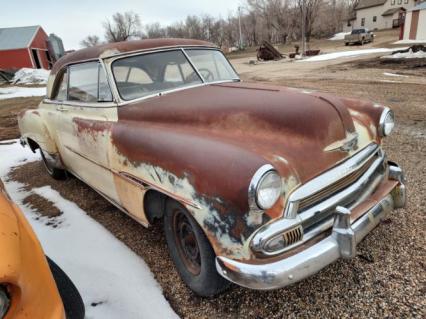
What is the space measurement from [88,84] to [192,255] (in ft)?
7.36

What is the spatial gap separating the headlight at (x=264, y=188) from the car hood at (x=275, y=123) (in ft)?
0.29

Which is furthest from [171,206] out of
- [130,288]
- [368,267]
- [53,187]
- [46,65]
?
[46,65]

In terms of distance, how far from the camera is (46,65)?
35094 mm

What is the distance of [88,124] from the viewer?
325cm

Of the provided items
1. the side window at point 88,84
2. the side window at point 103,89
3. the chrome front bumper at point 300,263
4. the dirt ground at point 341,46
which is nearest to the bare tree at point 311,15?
the dirt ground at point 341,46

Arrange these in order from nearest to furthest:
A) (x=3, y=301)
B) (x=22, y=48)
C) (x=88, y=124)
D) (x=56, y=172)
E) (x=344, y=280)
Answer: (x=3, y=301)
(x=344, y=280)
(x=88, y=124)
(x=56, y=172)
(x=22, y=48)

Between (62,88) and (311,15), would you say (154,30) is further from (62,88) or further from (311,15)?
(62,88)

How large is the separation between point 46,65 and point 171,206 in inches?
1518

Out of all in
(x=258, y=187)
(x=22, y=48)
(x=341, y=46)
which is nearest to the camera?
(x=258, y=187)

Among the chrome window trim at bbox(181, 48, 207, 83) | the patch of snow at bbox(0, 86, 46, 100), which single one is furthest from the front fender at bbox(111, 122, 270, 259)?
the patch of snow at bbox(0, 86, 46, 100)

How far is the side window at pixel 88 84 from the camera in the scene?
10.7ft

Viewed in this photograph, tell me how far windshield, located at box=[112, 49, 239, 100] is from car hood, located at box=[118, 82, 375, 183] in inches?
17.8

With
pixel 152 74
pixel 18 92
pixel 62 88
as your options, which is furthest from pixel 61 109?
pixel 18 92

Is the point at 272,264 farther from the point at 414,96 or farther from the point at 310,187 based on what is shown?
the point at 414,96
